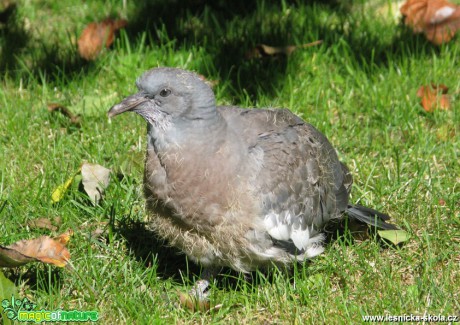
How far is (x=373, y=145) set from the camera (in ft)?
15.6

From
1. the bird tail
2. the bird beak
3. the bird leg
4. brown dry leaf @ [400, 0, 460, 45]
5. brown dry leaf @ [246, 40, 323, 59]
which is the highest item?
the bird beak

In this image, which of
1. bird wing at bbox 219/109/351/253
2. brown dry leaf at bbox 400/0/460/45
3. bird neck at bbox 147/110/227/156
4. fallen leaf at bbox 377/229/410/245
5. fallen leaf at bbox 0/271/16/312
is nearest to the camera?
fallen leaf at bbox 0/271/16/312

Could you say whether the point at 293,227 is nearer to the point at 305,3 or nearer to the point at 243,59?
the point at 243,59

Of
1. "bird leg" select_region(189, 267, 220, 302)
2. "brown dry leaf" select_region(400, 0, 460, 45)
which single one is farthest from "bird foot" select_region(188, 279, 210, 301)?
"brown dry leaf" select_region(400, 0, 460, 45)

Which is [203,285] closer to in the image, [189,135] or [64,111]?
[189,135]

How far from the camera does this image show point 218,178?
3439 mm

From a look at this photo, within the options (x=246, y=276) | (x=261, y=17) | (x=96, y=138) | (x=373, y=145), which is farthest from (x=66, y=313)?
(x=261, y=17)

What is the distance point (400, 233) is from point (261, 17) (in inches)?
97.1

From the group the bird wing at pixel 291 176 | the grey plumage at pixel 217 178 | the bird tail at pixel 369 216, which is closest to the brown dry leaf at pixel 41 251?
the grey plumage at pixel 217 178

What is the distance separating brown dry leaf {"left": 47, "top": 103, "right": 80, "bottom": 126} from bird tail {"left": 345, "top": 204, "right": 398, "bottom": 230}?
1.89 m

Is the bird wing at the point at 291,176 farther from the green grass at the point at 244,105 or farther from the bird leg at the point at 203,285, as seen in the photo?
the bird leg at the point at 203,285

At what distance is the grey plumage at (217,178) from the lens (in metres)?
3.45

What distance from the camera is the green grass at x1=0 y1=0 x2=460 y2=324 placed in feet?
12.0

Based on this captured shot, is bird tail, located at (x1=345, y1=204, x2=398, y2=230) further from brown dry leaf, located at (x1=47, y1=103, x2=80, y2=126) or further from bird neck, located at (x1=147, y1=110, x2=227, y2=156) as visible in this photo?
brown dry leaf, located at (x1=47, y1=103, x2=80, y2=126)
